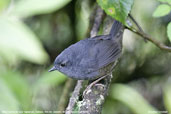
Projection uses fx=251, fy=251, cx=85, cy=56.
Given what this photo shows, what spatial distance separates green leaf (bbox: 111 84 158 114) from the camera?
397cm


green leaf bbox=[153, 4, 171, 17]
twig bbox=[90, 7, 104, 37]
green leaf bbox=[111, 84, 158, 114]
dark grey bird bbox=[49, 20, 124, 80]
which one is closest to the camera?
green leaf bbox=[153, 4, 171, 17]

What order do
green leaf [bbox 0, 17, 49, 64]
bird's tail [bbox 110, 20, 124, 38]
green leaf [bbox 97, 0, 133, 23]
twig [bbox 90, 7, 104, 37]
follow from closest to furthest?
green leaf [bbox 0, 17, 49, 64], green leaf [bbox 97, 0, 133, 23], bird's tail [bbox 110, 20, 124, 38], twig [bbox 90, 7, 104, 37]

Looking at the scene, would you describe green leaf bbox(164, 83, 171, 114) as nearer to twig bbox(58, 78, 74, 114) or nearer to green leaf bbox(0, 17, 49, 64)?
twig bbox(58, 78, 74, 114)

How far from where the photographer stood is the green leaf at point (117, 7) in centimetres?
235

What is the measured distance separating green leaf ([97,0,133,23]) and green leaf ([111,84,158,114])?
6.61 ft

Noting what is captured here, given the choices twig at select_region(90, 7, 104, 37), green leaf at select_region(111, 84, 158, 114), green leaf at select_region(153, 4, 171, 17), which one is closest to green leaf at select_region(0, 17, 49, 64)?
green leaf at select_region(153, 4, 171, 17)

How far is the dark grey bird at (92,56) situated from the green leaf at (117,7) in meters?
1.12

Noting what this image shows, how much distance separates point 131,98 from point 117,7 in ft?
6.85

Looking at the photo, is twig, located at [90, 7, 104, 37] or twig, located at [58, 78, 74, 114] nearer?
twig, located at [90, 7, 104, 37]

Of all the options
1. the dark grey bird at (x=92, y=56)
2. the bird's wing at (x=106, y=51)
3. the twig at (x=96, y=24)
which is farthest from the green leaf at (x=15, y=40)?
the twig at (x=96, y=24)

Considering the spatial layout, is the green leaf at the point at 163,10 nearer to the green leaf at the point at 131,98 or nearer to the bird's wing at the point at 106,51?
the bird's wing at the point at 106,51

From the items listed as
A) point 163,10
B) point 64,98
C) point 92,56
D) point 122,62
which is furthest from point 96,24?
point 163,10

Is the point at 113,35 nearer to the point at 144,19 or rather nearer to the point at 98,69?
the point at 98,69

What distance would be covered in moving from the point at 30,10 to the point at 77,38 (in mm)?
2612
